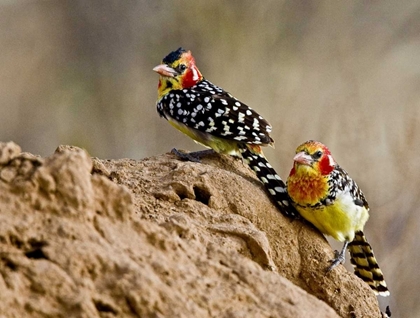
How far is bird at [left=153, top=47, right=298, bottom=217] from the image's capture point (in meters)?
3.50

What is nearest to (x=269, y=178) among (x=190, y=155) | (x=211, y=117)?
(x=190, y=155)

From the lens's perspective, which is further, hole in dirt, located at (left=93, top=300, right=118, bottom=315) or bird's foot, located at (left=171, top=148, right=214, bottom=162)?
bird's foot, located at (left=171, top=148, right=214, bottom=162)

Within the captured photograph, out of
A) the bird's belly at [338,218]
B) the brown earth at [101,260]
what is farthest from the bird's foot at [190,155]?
the brown earth at [101,260]

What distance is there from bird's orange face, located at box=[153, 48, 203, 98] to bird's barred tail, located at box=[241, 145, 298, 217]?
54cm

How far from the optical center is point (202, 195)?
2740 mm

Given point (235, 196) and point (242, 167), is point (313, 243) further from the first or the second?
point (242, 167)

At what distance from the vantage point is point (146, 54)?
5.12 meters

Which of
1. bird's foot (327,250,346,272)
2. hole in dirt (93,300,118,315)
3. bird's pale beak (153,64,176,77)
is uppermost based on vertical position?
bird's pale beak (153,64,176,77)

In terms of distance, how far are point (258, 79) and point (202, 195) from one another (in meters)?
2.64

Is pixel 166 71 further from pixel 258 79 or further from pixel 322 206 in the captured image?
pixel 258 79

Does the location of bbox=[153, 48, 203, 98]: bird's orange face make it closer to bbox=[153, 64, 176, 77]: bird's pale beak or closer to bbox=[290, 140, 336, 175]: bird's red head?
bbox=[153, 64, 176, 77]: bird's pale beak

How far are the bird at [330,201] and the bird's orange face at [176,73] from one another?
2.74 ft

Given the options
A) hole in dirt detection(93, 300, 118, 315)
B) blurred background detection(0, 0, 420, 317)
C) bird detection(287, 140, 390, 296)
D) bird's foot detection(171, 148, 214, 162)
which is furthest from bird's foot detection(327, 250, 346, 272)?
blurred background detection(0, 0, 420, 317)

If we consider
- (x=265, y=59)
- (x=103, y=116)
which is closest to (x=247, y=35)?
(x=265, y=59)
